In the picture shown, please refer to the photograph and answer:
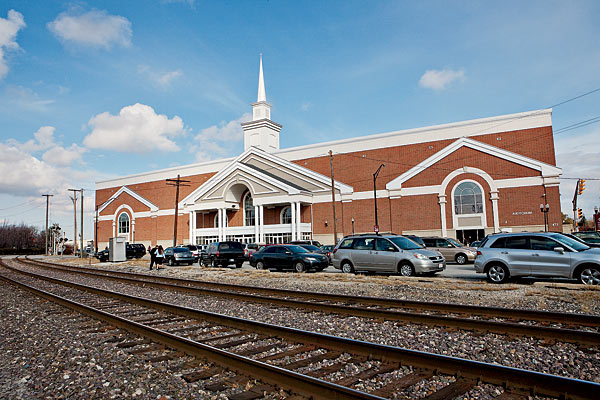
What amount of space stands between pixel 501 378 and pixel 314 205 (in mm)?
43255

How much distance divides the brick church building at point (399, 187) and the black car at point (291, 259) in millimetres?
15750

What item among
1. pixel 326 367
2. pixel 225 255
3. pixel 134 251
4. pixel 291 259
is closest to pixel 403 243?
pixel 291 259

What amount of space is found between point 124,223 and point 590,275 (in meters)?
70.8

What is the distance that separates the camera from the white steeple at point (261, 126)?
6362 cm

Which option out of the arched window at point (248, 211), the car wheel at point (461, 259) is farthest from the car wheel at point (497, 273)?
the arched window at point (248, 211)

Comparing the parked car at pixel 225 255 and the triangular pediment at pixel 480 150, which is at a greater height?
the triangular pediment at pixel 480 150

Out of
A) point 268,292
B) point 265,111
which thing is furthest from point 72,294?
point 265,111

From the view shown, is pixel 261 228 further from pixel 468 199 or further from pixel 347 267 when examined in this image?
pixel 347 267

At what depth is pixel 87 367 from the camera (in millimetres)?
6113

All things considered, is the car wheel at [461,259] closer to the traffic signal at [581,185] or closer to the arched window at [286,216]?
the traffic signal at [581,185]

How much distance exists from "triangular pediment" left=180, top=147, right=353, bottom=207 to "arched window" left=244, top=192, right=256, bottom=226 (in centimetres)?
342

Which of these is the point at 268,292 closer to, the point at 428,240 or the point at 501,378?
the point at 501,378

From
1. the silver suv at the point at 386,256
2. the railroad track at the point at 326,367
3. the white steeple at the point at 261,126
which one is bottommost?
the railroad track at the point at 326,367

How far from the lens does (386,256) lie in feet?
57.4
